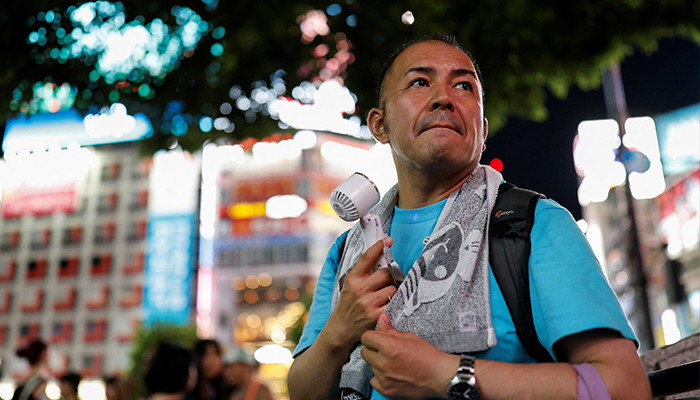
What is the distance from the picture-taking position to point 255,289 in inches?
1763

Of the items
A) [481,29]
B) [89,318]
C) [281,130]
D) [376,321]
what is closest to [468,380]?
[376,321]

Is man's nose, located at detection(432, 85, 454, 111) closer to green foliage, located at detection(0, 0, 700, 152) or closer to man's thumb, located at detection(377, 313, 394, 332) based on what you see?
man's thumb, located at detection(377, 313, 394, 332)

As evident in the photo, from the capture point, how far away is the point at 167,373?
352 centimetres

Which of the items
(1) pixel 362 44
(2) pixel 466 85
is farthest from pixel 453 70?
(1) pixel 362 44

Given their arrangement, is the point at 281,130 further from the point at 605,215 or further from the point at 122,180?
the point at 122,180

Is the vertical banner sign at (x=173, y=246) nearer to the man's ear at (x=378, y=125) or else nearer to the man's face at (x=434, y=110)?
the man's ear at (x=378, y=125)

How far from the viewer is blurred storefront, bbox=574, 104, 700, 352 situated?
24.9ft

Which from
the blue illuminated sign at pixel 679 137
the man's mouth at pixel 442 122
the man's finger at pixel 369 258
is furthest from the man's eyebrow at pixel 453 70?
the blue illuminated sign at pixel 679 137

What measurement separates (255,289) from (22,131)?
67.6ft

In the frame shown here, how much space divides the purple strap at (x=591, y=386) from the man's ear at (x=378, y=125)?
3.00 ft

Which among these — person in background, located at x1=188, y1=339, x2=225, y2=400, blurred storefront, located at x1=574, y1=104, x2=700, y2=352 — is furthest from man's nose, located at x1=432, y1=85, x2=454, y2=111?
person in background, located at x1=188, y1=339, x2=225, y2=400

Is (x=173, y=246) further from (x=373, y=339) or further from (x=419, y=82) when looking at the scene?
(x=373, y=339)

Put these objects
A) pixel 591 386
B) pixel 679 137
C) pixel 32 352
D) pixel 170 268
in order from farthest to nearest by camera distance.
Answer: pixel 170 268 < pixel 679 137 < pixel 32 352 < pixel 591 386

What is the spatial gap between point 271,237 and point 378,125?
1639 inches
